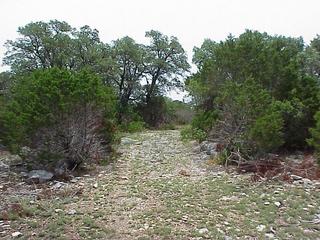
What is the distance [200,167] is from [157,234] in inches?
233

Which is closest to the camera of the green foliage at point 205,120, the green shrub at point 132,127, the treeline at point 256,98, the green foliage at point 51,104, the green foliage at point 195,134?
the green foliage at point 51,104

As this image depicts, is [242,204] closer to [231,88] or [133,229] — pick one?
[133,229]

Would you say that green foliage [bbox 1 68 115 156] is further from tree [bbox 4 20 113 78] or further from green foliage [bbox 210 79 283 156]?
tree [bbox 4 20 113 78]

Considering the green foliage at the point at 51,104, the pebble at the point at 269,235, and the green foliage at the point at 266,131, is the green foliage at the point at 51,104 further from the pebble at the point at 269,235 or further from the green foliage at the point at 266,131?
the pebble at the point at 269,235

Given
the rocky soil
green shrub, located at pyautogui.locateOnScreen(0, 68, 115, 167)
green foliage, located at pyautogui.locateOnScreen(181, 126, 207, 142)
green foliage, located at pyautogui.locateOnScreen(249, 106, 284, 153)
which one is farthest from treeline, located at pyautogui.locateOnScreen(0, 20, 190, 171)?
green foliage, located at pyautogui.locateOnScreen(249, 106, 284, 153)

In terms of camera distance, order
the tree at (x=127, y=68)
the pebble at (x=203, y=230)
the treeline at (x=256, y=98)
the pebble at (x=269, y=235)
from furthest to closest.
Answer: the tree at (x=127, y=68)
the treeline at (x=256, y=98)
the pebble at (x=203, y=230)
the pebble at (x=269, y=235)

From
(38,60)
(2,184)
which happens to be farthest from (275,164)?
(38,60)

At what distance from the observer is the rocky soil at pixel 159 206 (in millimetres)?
6184

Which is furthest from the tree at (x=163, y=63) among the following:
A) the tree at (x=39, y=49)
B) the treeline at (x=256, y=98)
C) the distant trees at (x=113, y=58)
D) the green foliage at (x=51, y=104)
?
the green foliage at (x=51, y=104)

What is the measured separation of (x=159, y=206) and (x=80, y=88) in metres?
5.05

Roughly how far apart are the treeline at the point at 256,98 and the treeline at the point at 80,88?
3850 mm

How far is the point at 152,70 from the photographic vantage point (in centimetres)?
2972

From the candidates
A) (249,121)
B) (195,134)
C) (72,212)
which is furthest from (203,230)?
(195,134)

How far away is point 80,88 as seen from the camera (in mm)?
11211
